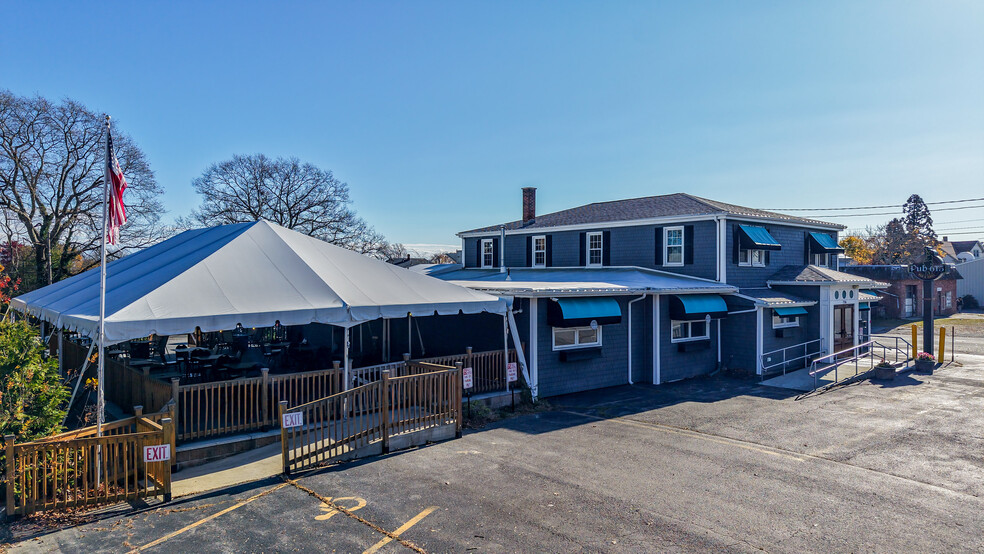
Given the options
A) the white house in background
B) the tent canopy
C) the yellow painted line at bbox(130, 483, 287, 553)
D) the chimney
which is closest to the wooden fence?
the yellow painted line at bbox(130, 483, 287, 553)

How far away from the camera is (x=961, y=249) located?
2657 inches

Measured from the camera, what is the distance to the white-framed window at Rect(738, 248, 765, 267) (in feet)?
61.7

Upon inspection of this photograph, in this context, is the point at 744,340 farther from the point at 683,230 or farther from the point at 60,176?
the point at 60,176

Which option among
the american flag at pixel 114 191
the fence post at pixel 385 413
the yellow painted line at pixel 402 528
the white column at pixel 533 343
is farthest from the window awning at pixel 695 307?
the american flag at pixel 114 191

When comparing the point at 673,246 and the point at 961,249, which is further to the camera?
the point at 961,249

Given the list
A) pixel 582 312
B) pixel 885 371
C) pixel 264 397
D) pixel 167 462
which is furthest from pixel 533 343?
pixel 885 371

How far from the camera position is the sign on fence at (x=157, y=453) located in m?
7.02

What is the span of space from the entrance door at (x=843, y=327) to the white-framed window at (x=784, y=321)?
1699 millimetres

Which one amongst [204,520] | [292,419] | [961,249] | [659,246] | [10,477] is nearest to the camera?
[10,477]

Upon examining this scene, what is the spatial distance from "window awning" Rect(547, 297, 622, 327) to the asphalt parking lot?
2.80 metres

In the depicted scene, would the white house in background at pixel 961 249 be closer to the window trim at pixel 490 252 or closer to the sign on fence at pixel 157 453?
the window trim at pixel 490 252

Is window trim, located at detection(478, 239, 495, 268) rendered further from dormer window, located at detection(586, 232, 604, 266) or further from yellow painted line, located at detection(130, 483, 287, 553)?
yellow painted line, located at detection(130, 483, 287, 553)

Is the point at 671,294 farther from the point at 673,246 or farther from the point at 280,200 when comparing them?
the point at 280,200

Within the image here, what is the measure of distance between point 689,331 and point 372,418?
37.6 feet
